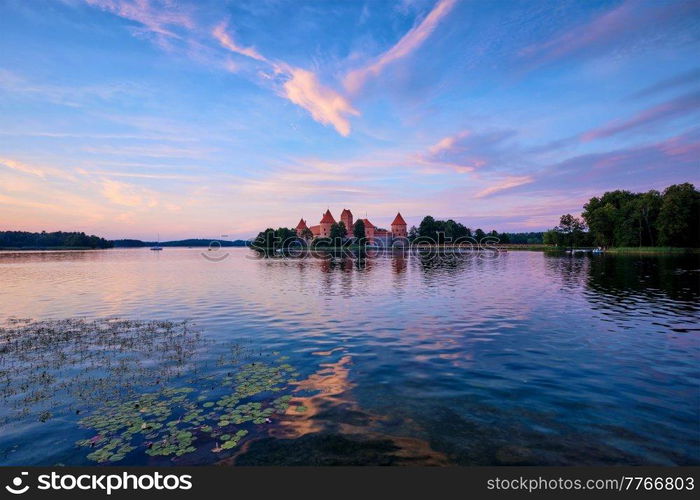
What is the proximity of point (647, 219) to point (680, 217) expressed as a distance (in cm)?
1527

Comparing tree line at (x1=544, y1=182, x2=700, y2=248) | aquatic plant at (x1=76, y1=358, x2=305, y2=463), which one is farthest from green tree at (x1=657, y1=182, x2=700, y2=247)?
aquatic plant at (x1=76, y1=358, x2=305, y2=463)

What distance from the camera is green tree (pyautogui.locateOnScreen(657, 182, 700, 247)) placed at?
122 meters

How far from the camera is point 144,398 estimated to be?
12.4 metres

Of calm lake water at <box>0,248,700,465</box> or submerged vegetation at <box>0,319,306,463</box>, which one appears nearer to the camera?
calm lake water at <box>0,248,700,465</box>

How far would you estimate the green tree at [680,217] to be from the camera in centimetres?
12162

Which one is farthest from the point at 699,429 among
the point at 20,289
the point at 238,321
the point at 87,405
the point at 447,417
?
the point at 20,289

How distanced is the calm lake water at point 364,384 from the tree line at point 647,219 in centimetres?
12857

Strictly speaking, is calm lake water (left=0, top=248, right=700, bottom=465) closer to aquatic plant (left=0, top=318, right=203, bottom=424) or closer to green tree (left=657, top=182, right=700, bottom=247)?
aquatic plant (left=0, top=318, right=203, bottom=424)

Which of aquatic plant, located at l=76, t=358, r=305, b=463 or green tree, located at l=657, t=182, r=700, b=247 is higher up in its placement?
green tree, located at l=657, t=182, r=700, b=247

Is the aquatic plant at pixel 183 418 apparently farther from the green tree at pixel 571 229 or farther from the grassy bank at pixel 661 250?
the green tree at pixel 571 229

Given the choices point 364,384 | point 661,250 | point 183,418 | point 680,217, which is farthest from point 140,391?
point 661,250

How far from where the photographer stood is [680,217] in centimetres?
12131

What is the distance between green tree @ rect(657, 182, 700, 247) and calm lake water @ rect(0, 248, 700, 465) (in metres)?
127

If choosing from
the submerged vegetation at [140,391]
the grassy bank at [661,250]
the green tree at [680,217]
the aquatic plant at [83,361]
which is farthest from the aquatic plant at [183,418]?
the grassy bank at [661,250]
